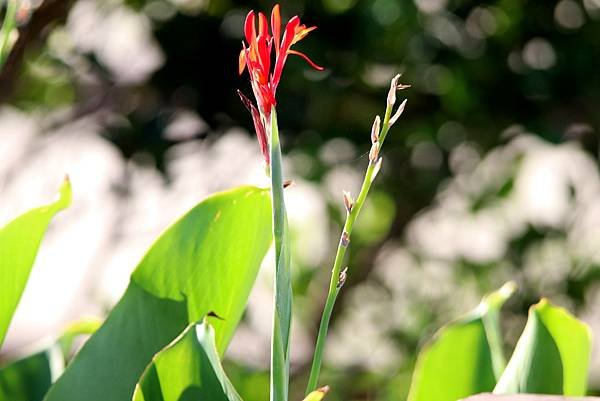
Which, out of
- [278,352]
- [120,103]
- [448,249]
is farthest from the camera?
[448,249]

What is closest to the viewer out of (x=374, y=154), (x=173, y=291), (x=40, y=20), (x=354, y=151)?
(x=374, y=154)

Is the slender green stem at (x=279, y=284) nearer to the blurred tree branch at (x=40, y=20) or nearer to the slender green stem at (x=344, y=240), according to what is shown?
the slender green stem at (x=344, y=240)

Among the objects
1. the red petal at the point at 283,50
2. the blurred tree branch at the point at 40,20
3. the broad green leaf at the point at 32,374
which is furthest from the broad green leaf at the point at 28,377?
the blurred tree branch at the point at 40,20

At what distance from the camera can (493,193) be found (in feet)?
6.31

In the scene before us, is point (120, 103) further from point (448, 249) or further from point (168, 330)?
point (168, 330)

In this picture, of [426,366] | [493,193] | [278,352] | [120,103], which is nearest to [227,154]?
[120,103]

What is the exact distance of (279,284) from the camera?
1.43 ft

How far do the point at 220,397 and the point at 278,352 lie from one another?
5cm

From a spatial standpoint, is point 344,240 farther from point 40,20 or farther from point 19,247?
point 40,20

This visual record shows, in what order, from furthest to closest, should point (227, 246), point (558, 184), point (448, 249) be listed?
1. point (448, 249)
2. point (558, 184)
3. point (227, 246)

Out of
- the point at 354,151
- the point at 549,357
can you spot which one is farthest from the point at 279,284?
the point at 354,151

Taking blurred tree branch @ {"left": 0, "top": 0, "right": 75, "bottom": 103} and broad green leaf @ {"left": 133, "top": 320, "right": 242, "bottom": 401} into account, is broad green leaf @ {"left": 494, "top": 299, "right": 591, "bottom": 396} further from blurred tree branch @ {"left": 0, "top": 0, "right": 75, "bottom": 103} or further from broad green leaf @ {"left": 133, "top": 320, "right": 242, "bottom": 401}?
blurred tree branch @ {"left": 0, "top": 0, "right": 75, "bottom": 103}

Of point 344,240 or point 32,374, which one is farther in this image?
point 32,374

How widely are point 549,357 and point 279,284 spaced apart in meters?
0.18
